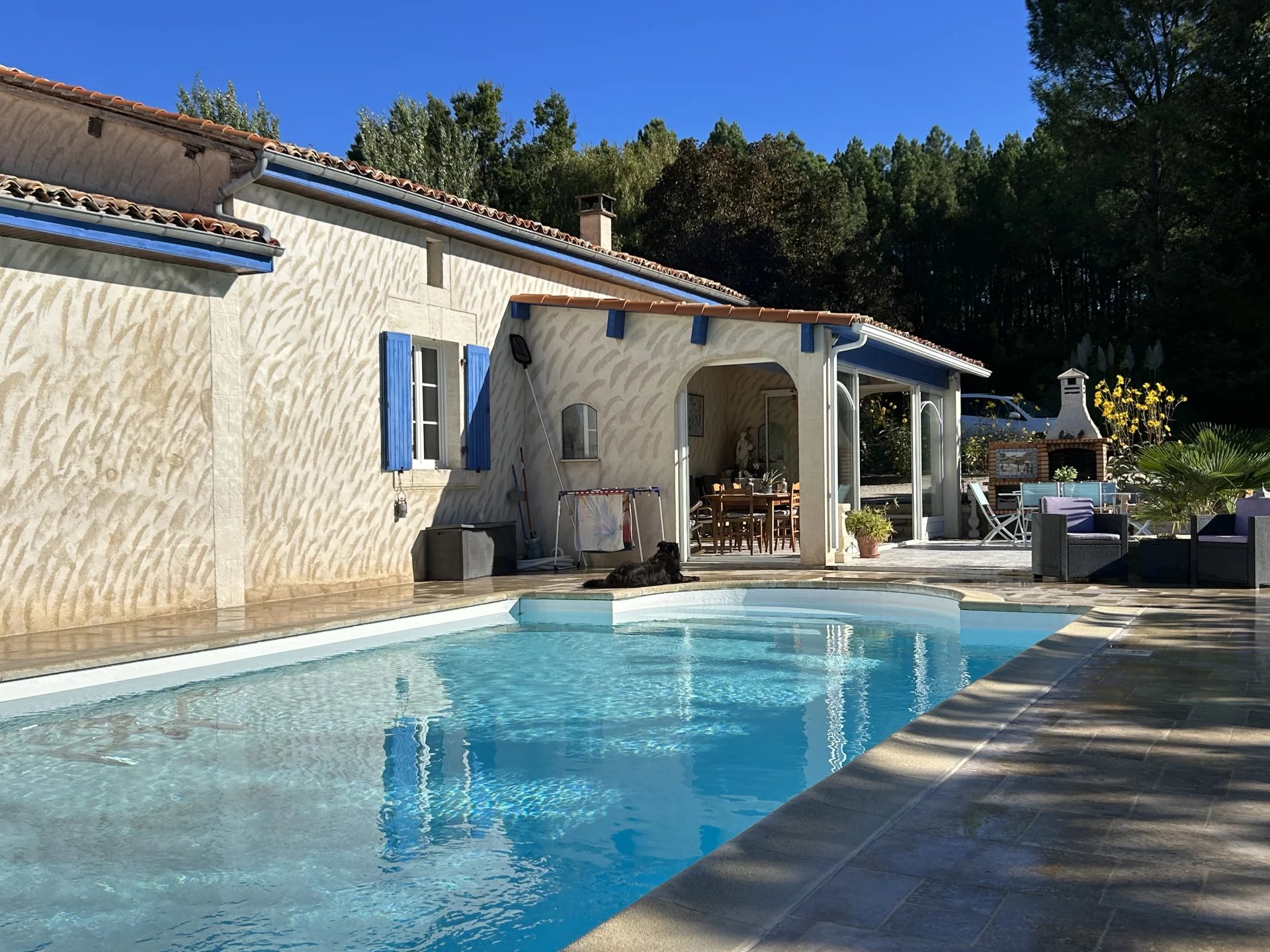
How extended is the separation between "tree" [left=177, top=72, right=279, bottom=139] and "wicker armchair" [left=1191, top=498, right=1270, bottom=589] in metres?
25.0

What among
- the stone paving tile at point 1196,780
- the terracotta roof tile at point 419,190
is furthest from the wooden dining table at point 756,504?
the stone paving tile at point 1196,780

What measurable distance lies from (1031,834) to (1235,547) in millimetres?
7374

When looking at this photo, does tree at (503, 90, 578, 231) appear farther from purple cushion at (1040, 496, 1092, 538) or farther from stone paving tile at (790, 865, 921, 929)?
stone paving tile at (790, 865, 921, 929)

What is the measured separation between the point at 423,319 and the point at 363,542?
257 centimetres

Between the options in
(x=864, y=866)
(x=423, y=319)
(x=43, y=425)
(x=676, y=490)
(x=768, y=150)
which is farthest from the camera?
(x=768, y=150)

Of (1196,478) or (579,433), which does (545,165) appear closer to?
(579,433)

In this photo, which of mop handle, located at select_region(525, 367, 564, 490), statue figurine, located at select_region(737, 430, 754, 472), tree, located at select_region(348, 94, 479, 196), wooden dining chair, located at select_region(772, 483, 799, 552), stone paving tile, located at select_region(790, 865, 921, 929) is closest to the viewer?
stone paving tile, located at select_region(790, 865, 921, 929)

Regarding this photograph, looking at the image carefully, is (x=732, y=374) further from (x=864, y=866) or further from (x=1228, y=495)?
(x=864, y=866)

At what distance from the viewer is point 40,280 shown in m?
8.26

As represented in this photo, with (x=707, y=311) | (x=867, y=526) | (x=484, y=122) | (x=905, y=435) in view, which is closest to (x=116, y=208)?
(x=707, y=311)

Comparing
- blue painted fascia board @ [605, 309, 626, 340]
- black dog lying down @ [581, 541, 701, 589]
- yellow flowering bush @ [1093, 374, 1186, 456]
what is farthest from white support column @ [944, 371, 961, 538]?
black dog lying down @ [581, 541, 701, 589]

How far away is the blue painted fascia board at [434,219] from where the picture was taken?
1025cm

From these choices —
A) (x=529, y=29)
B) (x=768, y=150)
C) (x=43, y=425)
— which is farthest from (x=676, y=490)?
(x=768, y=150)

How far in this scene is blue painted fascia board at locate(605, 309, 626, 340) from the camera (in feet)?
42.9
